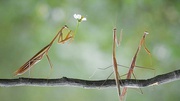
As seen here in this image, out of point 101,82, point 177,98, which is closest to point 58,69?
point 177,98

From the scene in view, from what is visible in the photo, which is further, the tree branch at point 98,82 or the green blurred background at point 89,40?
the green blurred background at point 89,40

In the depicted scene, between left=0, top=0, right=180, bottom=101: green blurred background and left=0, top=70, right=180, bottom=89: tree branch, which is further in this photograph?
left=0, top=0, right=180, bottom=101: green blurred background

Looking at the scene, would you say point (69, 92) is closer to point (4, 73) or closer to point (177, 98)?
point (4, 73)

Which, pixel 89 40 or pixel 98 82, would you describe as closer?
pixel 98 82

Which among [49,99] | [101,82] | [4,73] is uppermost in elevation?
[101,82]

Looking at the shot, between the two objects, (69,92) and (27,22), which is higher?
(27,22)

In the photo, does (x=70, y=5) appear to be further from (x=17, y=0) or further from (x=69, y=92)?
(x=69, y=92)

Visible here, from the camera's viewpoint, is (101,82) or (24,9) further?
(24,9)
